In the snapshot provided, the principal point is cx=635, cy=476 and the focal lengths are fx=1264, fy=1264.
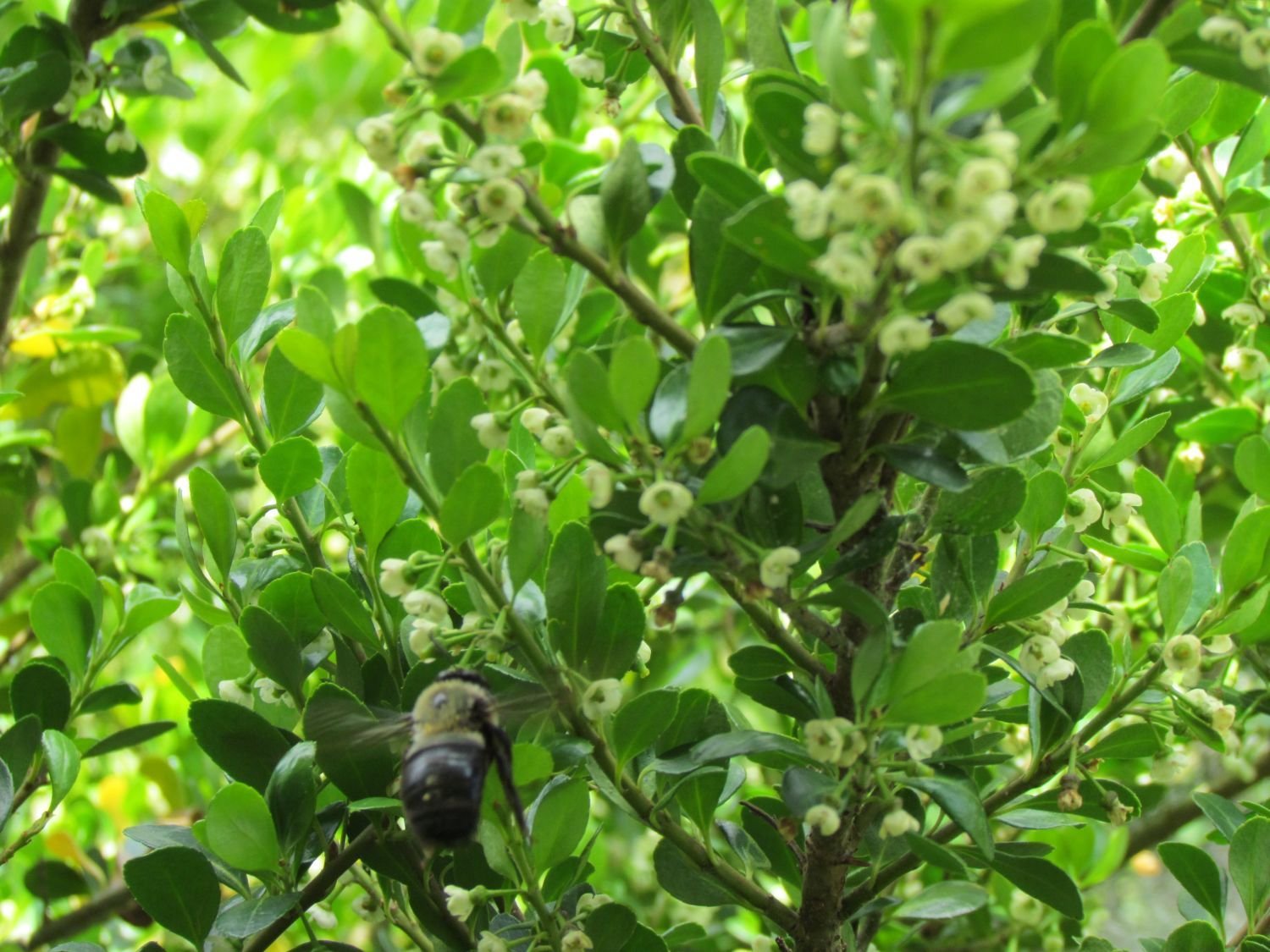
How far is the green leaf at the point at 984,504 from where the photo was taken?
90cm

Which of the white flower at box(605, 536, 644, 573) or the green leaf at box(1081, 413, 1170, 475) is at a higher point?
the white flower at box(605, 536, 644, 573)

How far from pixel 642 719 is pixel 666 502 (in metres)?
0.25

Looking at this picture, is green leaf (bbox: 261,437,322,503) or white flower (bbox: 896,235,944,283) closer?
white flower (bbox: 896,235,944,283)

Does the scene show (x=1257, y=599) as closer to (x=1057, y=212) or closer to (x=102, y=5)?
(x=1057, y=212)

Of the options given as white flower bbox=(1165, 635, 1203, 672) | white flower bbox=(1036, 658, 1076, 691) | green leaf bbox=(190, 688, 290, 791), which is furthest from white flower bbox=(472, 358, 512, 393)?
white flower bbox=(1165, 635, 1203, 672)

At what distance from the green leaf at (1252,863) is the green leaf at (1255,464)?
0.99 ft

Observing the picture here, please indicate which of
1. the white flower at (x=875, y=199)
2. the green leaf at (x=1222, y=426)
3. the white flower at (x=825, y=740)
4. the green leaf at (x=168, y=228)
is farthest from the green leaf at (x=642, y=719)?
the green leaf at (x=1222, y=426)

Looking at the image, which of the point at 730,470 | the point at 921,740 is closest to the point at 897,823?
the point at 921,740

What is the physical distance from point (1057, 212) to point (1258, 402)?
3.19 ft

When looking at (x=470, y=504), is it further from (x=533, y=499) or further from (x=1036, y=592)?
(x=1036, y=592)

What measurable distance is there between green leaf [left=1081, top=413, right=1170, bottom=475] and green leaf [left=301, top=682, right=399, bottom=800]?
0.66 meters

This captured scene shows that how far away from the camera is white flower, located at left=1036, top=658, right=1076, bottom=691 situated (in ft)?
3.18

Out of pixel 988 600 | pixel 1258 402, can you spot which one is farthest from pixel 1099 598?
pixel 988 600

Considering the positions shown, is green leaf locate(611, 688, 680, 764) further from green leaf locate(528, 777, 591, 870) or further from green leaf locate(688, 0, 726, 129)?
green leaf locate(688, 0, 726, 129)
